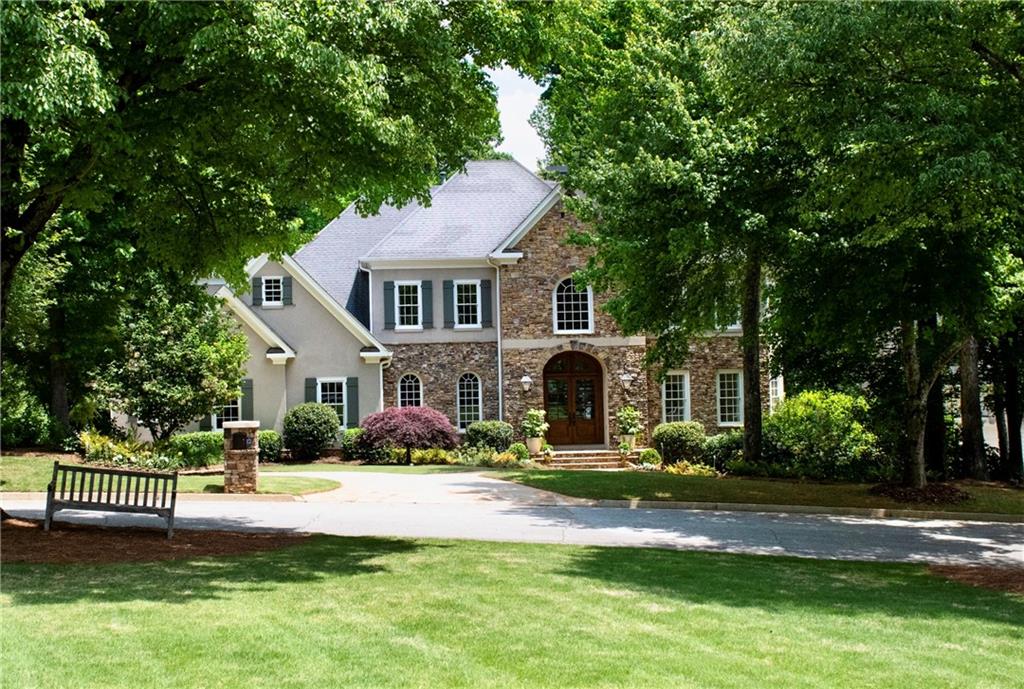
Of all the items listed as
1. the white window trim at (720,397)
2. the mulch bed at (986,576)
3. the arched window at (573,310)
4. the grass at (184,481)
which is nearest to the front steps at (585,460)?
the arched window at (573,310)

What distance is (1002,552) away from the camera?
15086 mm

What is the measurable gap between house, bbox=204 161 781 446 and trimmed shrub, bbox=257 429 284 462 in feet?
4.95

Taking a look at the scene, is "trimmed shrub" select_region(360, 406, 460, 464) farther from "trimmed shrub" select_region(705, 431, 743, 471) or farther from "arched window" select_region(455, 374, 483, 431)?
"trimmed shrub" select_region(705, 431, 743, 471)

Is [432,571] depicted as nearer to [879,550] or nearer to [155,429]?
[879,550]

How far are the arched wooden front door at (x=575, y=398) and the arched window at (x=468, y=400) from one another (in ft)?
7.40

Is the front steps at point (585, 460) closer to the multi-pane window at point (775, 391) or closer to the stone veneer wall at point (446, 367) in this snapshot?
the stone veneer wall at point (446, 367)

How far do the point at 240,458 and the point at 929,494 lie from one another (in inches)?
539

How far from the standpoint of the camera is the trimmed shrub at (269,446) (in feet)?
99.9

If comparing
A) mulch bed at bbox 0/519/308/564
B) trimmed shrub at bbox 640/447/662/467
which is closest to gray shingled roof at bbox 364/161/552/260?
trimmed shrub at bbox 640/447/662/467

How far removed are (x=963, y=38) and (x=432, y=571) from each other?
938 centimetres

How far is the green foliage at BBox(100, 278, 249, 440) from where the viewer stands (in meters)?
26.8

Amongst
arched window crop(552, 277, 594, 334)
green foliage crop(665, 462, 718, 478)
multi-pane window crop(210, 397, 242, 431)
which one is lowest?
green foliage crop(665, 462, 718, 478)

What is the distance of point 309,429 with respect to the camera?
101ft

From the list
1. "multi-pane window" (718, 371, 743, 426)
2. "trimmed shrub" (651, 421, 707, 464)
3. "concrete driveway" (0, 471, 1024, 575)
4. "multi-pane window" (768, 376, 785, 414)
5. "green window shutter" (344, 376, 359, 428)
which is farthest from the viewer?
"multi-pane window" (768, 376, 785, 414)
